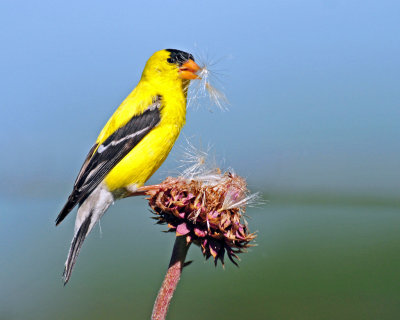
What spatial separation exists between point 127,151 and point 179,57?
0.89 m

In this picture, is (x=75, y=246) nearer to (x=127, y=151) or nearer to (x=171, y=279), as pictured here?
(x=127, y=151)

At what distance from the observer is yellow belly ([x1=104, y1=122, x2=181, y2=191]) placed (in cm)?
275

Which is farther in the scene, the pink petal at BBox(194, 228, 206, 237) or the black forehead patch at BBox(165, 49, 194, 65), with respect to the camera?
the black forehead patch at BBox(165, 49, 194, 65)

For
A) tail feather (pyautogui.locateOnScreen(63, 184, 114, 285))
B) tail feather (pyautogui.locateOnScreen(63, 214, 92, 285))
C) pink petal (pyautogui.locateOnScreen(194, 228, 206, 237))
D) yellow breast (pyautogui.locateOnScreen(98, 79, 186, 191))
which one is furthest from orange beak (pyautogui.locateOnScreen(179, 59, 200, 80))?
pink petal (pyautogui.locateOnScreen(194, 228, 206, 237))

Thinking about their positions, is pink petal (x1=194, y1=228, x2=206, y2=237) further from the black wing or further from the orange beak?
the orange beak

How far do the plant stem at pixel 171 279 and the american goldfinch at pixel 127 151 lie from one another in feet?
2.77

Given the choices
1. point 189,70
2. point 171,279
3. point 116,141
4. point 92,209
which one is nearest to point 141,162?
point 116,141

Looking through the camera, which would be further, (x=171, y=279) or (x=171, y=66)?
(x=171, y=66)

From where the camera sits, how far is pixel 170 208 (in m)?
2.10

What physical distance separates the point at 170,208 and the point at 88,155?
1047 mm

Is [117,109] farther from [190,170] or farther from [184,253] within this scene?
[184,253]

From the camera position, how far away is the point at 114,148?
9.09 feet

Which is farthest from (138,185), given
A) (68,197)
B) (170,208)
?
(170,208)

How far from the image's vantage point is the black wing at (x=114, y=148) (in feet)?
8.66
